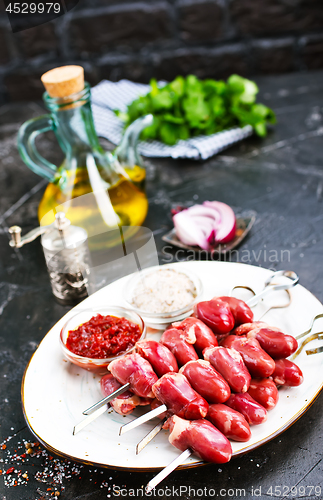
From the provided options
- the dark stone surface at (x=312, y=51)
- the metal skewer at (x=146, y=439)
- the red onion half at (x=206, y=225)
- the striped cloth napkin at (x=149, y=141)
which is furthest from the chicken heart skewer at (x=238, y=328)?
the dark stone surface at (x=312, y=51)

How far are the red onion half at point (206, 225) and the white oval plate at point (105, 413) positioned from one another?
221 mm

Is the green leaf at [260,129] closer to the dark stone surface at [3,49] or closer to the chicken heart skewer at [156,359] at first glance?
the chicken heart skewer at [156,359]

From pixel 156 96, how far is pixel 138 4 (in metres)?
1.10

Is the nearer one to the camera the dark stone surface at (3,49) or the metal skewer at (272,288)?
the metal skewer at (272,288)

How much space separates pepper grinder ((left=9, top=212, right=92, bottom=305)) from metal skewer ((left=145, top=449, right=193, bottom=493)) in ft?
1.89

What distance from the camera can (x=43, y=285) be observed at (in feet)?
4.27

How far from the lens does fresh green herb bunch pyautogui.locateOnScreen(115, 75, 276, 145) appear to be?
71.2 inches

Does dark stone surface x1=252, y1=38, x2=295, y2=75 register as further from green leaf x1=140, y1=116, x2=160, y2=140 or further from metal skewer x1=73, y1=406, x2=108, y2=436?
metal skewer x1=73, y1=406, x2=108, y2=436

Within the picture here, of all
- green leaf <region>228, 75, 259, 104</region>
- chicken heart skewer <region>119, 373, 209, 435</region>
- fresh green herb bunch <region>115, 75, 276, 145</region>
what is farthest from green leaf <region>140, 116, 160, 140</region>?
chicken heart skewer <region>119, 373, 209, 435</region>

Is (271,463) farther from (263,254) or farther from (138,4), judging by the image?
(138,4)

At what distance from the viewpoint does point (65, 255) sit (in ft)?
3.68

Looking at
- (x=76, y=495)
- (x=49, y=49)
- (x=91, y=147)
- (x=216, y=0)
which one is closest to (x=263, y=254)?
(x=91, y=147)

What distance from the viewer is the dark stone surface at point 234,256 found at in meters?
0.77

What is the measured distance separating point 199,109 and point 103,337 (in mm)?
1157
